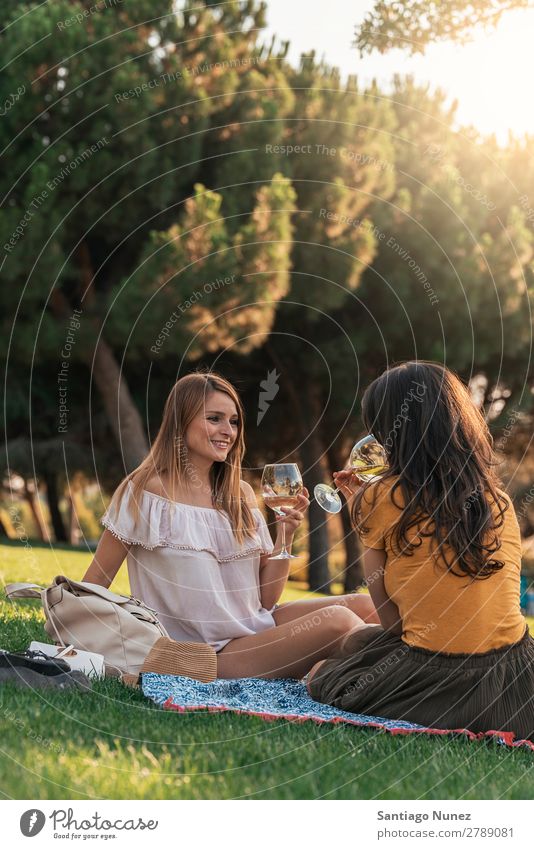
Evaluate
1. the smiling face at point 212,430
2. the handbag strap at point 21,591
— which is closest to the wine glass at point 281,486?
the smiling face at point 212,430

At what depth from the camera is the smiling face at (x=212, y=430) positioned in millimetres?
5086

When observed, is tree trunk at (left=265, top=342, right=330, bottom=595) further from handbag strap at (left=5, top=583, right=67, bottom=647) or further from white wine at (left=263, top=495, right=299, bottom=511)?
white wine at (left=263, top=495, right=299, bottom=511)

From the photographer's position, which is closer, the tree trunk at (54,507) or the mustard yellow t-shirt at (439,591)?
the mustard yellow t-shirt at (439,591)

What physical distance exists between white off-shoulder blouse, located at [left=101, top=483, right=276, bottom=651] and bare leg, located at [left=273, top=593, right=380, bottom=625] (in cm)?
12

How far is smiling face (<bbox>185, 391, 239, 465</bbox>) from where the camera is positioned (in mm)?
5086

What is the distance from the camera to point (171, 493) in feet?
16.4

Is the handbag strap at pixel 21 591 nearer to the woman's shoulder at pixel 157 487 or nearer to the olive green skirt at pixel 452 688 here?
the woman's shoulder at pixel 157 487

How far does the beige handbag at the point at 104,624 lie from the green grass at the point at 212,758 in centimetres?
32

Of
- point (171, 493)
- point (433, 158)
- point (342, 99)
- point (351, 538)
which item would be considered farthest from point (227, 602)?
point (351, 538)

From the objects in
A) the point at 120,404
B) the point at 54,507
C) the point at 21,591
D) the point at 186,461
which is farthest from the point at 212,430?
the point at 54,507

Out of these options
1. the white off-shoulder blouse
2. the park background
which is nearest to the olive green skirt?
the white off-shoulder blouse

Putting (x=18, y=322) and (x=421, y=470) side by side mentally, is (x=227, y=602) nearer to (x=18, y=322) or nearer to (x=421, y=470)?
(x=421, y=470)

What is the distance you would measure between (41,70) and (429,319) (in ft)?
26.8
